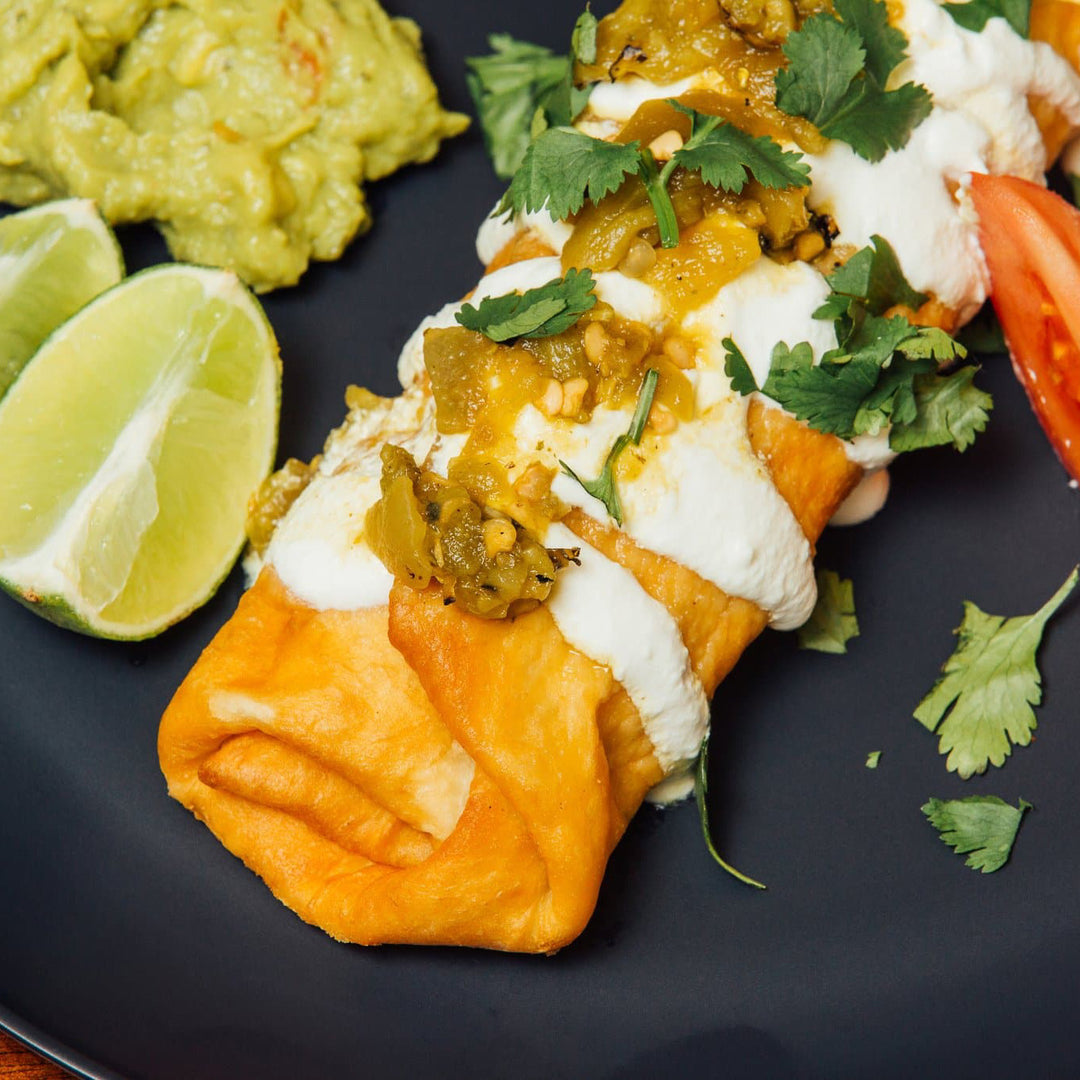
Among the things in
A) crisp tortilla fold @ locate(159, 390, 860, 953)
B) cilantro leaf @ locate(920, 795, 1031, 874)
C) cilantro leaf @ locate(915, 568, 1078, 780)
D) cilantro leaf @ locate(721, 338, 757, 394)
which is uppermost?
cilantro leaf @ locate(721, 338, 757, 394)

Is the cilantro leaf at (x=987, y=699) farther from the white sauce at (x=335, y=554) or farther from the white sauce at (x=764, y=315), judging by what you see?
the white sauce at (x=335, y=554)

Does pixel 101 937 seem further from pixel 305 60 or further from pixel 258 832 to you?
pixel 305 60

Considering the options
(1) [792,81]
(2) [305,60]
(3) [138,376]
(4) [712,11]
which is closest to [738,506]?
(1) [792,81]

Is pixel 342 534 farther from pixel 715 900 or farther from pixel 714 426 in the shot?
pixel 715 900

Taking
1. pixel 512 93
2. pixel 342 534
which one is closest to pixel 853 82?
pixel 512 93

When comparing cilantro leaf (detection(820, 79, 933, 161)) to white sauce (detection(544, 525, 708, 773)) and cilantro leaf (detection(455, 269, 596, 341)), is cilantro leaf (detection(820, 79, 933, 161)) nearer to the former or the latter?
cilantro leaf (detection(455, 269, 596, 341))

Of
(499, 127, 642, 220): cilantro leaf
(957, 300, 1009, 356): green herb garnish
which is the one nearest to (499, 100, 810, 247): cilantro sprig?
(499, 127, 642, 220): cilantro leaf

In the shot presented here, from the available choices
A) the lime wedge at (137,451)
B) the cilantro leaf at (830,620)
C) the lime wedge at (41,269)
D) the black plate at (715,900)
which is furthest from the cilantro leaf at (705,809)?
the lime wedge at (41,269)
